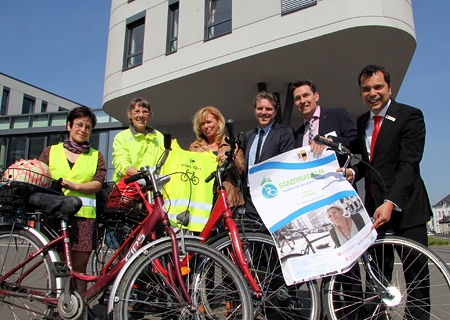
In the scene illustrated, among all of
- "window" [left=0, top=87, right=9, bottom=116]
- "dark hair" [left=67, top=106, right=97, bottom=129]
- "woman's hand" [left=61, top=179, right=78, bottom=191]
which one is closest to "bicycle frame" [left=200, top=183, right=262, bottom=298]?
"woman's hand" [left=61, top=179, right=78, bottom=191]

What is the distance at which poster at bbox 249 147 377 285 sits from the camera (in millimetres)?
2586

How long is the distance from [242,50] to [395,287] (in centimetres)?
974

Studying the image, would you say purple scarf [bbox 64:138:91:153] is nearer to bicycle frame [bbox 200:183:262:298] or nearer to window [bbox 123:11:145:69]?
bicycle frame [bbox 200:183:262:298]

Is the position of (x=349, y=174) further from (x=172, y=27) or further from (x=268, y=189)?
(x=172, y=27)

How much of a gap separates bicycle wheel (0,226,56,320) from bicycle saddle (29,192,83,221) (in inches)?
10.2

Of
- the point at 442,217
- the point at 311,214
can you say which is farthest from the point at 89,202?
the point at 442,217

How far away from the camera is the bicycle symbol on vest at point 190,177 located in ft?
10.6

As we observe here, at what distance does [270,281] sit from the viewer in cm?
280

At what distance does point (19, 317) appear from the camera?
116 inches

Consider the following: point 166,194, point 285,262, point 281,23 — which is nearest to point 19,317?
point 166,194

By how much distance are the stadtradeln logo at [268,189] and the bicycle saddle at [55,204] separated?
4.91ft

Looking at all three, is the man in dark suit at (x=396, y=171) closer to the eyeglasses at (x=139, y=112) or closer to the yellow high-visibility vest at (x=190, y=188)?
the yellow high-visibility vest at (x=190, y=188)

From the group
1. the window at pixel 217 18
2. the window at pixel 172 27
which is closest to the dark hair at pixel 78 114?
the window at pixel 217 18

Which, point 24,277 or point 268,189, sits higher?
point 268,189
